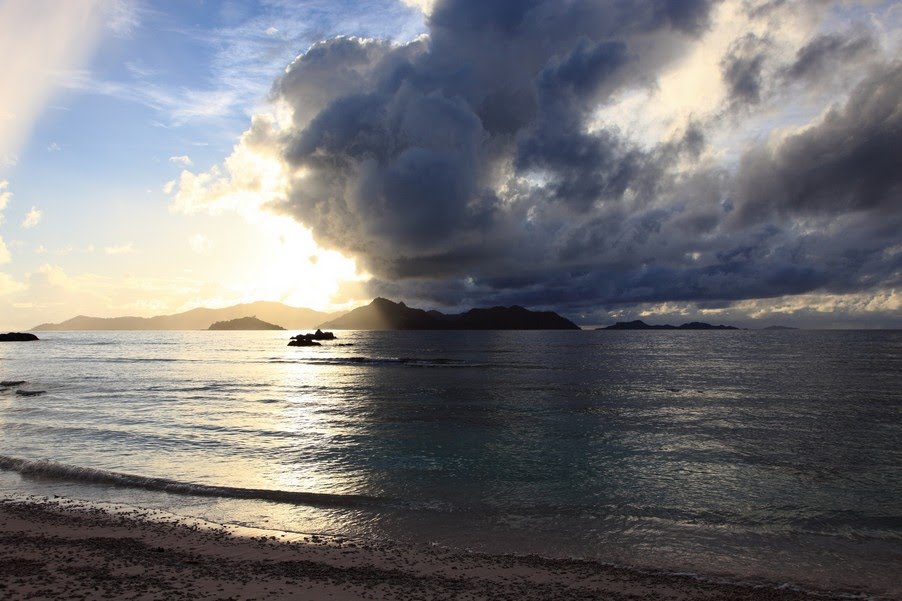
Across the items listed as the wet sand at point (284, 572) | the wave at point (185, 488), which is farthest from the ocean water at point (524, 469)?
the wet sand at point (284, 572)

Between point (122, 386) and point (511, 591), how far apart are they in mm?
62443

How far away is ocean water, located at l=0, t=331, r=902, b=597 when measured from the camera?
15219mm

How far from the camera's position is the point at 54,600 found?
1038 centimetres

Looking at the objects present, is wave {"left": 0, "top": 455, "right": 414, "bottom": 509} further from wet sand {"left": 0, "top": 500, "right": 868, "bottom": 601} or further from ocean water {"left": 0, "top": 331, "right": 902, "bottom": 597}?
wet sand {"left": 0, "top": 500, "right": 868, "bottom": 601}

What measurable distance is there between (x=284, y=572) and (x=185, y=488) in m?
10.4

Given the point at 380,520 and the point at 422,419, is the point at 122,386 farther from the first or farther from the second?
the point at 380,520

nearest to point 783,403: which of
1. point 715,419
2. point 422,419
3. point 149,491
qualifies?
point 715,419

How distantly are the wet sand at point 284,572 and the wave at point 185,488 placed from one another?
12.5 ft

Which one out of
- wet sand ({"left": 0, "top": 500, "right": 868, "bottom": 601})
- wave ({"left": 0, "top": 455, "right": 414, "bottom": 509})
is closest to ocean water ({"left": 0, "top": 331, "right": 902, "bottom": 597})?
wave ({"left": 0, "top": 455, "right": 414, "bottom": 509})

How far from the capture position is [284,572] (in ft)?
39.1

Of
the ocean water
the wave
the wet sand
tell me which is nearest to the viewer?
the wet sand

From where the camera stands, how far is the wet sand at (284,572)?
35.9 feet

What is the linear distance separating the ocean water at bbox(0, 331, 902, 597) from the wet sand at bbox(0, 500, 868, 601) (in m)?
1.31

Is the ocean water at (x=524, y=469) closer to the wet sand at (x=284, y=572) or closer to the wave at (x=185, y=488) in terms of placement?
the wave at (x=185, y=488)
